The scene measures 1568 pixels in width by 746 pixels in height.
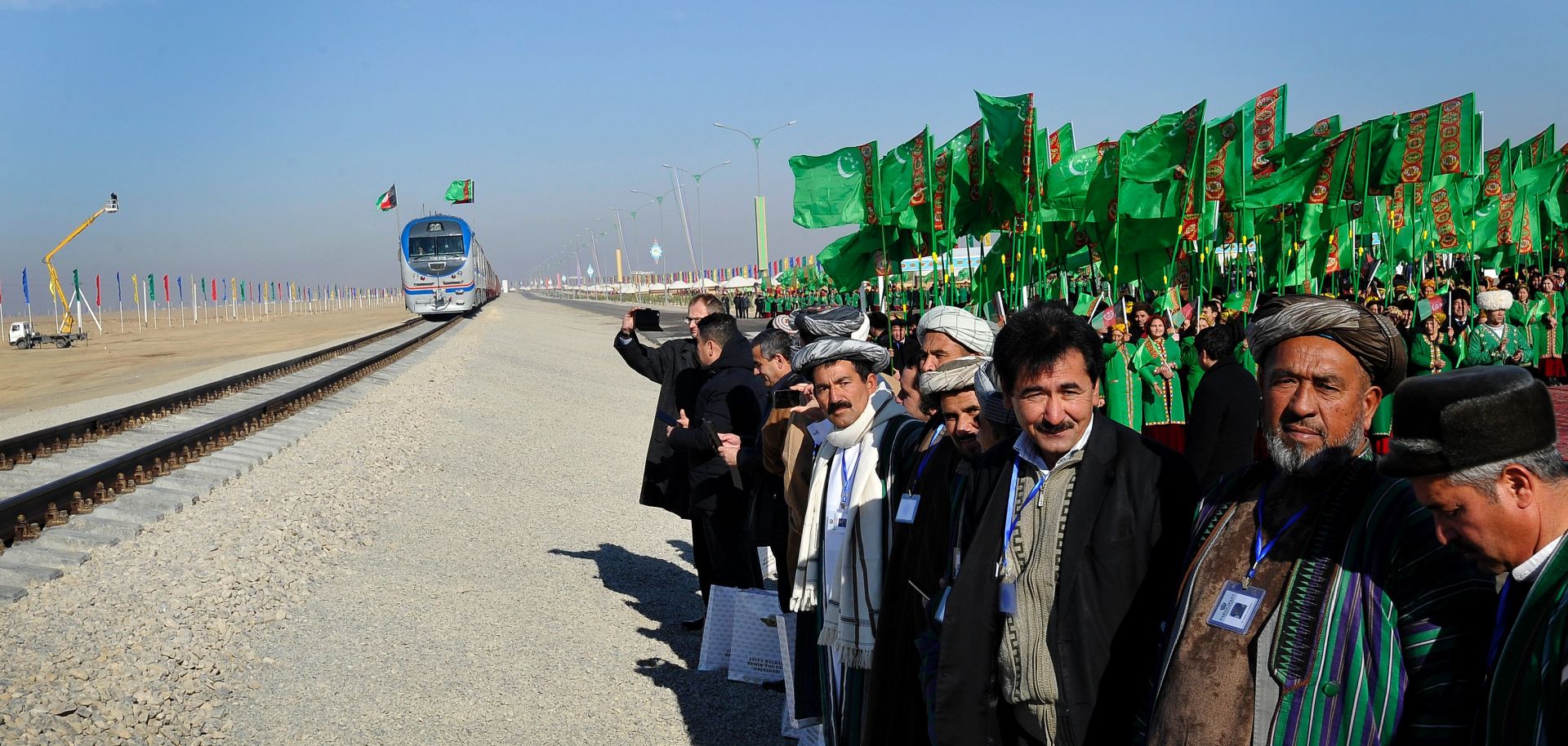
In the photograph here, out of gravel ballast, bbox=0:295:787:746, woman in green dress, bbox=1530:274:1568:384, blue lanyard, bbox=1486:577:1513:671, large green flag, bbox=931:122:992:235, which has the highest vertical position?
large green flag, bbox=931:122:992:235

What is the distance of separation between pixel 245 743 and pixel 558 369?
2028 centimetres

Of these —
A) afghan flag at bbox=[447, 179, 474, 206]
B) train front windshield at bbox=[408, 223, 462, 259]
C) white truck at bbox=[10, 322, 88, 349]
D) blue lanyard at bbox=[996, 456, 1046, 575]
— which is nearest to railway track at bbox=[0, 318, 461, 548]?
blue lanyard at bbox=[996, 456, 1046, 575]

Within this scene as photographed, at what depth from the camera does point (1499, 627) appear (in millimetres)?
1781

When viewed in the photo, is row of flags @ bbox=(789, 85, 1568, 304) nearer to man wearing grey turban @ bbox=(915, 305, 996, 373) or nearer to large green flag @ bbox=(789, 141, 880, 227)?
large green flag @ bbox=(789, 141, 880, 227)

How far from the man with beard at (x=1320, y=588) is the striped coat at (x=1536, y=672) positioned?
17cm

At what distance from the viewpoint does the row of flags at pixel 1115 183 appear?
39.0 feet

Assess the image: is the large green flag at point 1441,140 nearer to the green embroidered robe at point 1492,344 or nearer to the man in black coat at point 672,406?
the green embroidered robe at point 1492,344

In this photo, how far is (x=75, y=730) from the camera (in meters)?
4.69

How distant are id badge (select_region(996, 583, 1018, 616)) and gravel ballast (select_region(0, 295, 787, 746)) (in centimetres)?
263

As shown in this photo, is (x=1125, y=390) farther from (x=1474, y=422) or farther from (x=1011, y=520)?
(x=1474, y=422)

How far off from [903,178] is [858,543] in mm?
9016

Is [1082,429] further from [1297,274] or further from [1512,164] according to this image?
[1512,164]

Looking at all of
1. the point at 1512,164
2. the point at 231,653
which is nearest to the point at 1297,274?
the point at 1512,164

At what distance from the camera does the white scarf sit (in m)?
3.67
